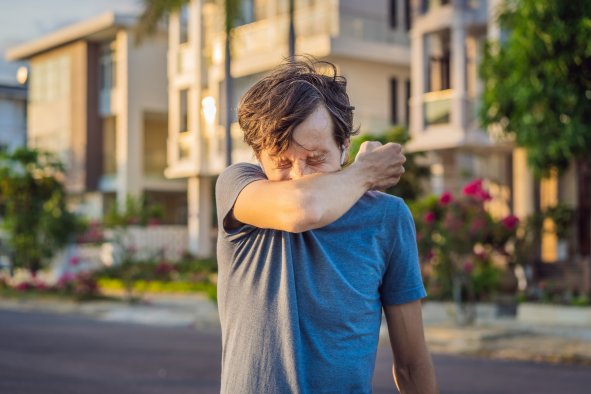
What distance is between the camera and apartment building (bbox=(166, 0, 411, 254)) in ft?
97.8

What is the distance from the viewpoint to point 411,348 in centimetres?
266

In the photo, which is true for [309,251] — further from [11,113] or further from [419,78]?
[11,113]

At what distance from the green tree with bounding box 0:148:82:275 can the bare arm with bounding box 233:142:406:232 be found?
92.5 feet

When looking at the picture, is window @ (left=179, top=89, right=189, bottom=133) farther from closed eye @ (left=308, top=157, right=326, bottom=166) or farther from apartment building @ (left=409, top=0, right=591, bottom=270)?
closed eye @ (left=308, top=157, right=326, bottom=166)

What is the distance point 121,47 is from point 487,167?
56.8ft

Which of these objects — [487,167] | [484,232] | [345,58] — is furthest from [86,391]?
[345,58]

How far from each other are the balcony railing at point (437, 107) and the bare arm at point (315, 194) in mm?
23118

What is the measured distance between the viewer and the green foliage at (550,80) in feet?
56.1

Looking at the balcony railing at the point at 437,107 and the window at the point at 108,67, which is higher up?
the window at the point at 108,67

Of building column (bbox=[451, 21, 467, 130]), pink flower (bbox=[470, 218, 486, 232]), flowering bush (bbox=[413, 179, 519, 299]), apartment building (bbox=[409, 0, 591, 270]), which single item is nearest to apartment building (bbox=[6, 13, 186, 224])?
apartment building (bbox=[409, 0, 591, 270])

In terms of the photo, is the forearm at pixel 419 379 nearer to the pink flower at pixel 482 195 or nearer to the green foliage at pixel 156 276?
the pink flower at pixel 482 195

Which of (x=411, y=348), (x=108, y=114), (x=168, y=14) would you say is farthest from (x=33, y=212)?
(x=411, y=348)

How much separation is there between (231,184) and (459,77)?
23005 millimetres

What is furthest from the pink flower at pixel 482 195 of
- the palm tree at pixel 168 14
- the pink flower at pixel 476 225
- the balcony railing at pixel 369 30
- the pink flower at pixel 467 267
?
the balcony railing at pixel 369 30
